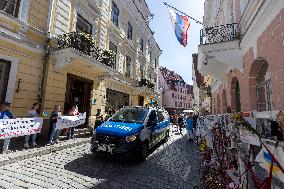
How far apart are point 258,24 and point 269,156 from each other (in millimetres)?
5595

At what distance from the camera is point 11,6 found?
955 cm

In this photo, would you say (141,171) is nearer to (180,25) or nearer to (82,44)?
(82,44)

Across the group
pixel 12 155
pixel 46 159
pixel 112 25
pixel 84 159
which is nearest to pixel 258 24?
pixel 84 159

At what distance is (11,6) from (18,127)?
556 cm

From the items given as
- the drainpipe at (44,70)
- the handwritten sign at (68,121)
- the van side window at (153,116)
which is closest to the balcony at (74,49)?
the drainpipe at (44,70)

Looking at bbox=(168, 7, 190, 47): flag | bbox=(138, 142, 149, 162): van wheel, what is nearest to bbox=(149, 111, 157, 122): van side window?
bbox=(138, 142, 149, 162): van wheel

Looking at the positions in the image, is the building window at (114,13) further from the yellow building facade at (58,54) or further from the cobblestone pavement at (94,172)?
the cobblestone pavement at (94,172)

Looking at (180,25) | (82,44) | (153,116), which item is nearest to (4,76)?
(82,44)

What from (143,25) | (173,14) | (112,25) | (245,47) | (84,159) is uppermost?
(143,25)

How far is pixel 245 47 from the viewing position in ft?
29.8

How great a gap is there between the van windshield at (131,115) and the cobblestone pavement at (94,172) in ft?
5.13

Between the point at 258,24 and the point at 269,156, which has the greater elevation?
the point at 258,24

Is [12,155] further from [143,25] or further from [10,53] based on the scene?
[143,25]

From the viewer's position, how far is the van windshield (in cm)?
858
